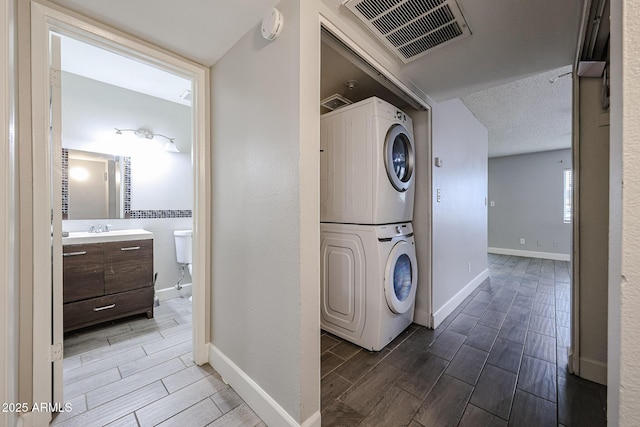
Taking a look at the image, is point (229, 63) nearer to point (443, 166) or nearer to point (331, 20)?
point (331, 20)

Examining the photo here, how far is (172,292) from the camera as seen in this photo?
2980 millimetres

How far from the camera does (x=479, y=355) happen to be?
184 cm

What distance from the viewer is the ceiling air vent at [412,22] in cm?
119

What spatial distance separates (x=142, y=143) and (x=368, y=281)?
2942 millimetres

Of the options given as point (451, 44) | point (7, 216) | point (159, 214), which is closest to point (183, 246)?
point (159, 214)

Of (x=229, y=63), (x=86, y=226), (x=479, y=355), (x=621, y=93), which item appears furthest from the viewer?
(x=86, y=226)

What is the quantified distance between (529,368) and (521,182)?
5495mm

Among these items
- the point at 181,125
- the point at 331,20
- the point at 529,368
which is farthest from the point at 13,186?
the point at 529,368

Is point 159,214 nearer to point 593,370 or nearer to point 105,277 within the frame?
point 105,277

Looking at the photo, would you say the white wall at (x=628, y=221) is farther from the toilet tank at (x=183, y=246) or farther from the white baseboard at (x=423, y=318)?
the toilet tank at (x=183, y=246)

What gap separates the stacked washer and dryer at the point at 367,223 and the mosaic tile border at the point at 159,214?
2034 mm

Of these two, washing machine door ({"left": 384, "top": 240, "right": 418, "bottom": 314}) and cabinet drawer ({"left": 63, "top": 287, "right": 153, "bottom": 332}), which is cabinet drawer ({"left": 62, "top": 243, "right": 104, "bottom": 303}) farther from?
washing machine door ({"left": 384, "top": 240, "right": 418, "bottom": 314})

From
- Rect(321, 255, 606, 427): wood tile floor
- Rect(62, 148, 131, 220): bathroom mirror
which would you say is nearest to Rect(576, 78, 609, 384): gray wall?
Rect(321, 255, 606, 427): wood tile floor

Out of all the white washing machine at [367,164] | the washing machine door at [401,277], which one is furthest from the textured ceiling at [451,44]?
the washing machine door at [401,277]
